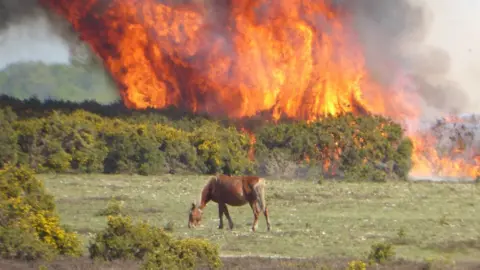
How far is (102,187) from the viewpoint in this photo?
58.2 m

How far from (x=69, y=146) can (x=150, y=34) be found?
1691 centimetres

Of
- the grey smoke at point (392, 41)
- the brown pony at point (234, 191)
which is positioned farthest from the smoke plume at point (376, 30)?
the brown pony at point (234, 191)

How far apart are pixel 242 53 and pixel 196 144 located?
13.5 metres

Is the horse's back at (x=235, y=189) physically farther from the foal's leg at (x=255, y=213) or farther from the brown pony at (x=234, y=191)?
the foal's leg at (x=255, y=213)

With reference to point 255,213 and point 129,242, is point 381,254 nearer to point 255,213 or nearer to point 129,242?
point 129,242

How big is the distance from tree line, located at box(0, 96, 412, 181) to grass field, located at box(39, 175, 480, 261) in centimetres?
438

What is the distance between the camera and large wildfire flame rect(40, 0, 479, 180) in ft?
282

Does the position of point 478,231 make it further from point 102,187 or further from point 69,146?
point 69,146

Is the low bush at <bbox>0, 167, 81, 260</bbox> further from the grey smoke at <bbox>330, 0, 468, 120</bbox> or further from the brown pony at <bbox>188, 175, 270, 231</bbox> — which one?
the grey smoke at <bbox>330, 0, 468, 120</bbox>

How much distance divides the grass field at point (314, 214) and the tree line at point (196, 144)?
4375 mm

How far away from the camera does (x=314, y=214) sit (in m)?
45.5

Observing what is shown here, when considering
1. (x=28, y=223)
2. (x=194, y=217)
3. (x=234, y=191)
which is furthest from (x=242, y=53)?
(x=28, y=223)

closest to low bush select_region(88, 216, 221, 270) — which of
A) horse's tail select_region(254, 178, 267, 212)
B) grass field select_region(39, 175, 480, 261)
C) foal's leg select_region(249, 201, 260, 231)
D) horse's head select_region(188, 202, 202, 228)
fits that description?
grass field select_region(39, 175, 480, 261)

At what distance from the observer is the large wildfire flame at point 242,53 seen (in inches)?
3378
